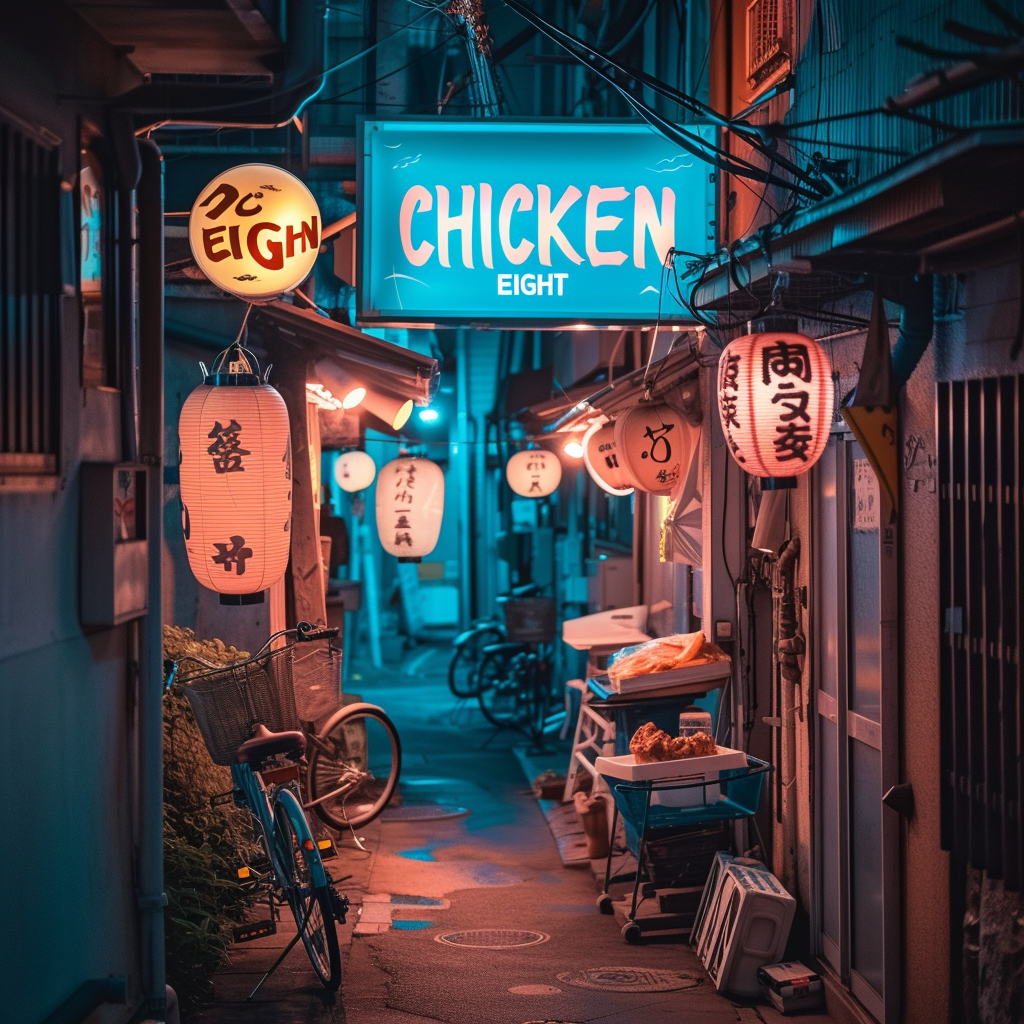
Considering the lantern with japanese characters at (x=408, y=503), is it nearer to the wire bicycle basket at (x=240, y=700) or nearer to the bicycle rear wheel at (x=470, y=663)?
the bicycle rear wheel at (x=470, y=663)

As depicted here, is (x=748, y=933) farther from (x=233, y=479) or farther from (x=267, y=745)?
(x=233, y=479)

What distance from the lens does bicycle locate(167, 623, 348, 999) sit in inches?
351

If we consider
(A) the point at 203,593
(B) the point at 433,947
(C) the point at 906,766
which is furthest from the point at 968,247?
(A) the point at 203,593

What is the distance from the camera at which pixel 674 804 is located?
33.0ft

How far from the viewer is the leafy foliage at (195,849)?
821 centimetres

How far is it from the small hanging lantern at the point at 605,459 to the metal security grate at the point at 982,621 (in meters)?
6.26

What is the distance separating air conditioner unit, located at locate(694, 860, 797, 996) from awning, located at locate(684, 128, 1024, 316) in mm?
4544

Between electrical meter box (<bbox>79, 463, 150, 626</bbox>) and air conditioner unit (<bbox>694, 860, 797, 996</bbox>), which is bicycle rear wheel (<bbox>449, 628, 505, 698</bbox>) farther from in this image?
electrical meter box (<bbox>79, 463, 150, 626</bbox>)

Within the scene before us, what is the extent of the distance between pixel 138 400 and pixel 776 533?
5.68m

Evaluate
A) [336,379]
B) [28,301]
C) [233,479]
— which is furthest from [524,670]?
[28,301]

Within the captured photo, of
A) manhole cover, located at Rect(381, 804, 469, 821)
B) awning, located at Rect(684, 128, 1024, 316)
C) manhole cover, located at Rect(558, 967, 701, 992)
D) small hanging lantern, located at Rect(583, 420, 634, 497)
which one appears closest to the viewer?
awning, located at Rect(684, 128, 1024, 316)

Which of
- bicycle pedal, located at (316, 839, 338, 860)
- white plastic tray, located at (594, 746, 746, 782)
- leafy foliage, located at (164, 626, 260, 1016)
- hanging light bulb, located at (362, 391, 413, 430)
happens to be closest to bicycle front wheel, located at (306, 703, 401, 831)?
bicycle pedal, located at (316, 839, 338, 860)

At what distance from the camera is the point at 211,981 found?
28.8ft

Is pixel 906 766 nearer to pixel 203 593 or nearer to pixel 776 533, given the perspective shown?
pixel 776 533
